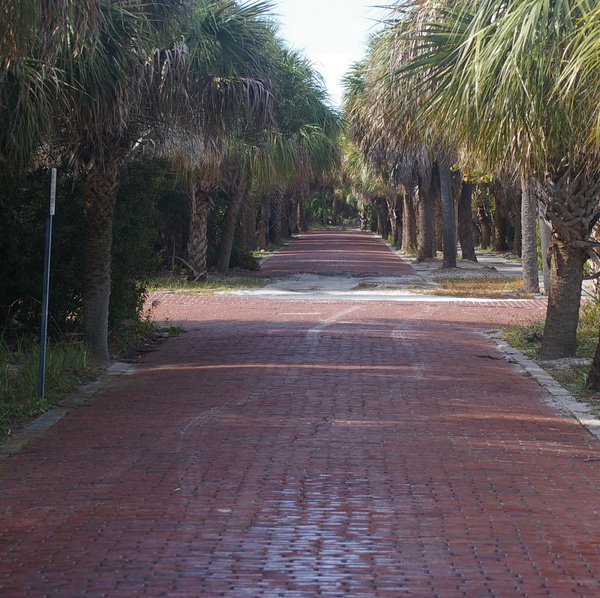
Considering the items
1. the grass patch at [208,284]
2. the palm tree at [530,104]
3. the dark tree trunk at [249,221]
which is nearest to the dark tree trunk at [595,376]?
the palm tree at [530,104]

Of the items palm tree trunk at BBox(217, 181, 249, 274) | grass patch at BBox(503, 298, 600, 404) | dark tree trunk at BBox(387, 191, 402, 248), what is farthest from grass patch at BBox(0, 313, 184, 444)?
dark tree trunk at BBox(387, 191, 402, 248)

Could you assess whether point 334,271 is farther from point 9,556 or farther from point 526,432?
point 9,556

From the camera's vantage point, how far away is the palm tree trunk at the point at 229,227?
98.0ft

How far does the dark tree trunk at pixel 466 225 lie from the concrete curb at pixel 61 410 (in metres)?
26.0

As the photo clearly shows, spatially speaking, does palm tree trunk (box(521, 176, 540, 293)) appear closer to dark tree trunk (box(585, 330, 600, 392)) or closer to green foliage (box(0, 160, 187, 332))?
green foliage (box(0, 160, 187, 332))

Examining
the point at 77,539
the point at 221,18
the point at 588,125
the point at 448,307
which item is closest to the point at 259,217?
the point at 448,307

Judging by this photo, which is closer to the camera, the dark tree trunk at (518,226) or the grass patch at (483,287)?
the grass patch at (483,287)

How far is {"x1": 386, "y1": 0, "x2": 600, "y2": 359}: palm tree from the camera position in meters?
8.19

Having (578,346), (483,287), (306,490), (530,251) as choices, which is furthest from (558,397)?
(483,287)

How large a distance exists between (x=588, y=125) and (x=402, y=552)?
5144 millimetres

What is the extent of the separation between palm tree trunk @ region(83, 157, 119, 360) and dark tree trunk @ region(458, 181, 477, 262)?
84.2ft

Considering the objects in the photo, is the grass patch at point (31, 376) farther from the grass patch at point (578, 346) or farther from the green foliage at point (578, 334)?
the green foliage at point (578, 334)

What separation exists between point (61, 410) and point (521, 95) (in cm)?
538

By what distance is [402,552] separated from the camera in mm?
4895
